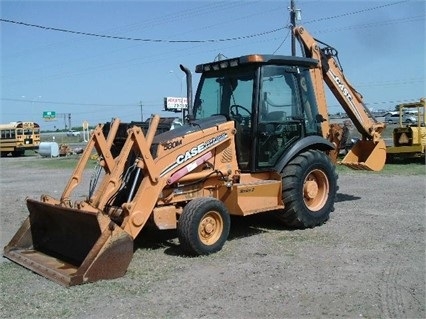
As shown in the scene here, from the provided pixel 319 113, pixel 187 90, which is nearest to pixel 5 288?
pixel 187 90

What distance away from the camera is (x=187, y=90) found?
7648 millimetres

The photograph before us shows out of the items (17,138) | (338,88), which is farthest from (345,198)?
(17,138)

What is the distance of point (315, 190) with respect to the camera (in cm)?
817

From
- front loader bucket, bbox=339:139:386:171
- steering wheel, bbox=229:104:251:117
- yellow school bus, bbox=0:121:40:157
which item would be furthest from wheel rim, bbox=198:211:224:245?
yellow school bus, bbox=0:121:40:157

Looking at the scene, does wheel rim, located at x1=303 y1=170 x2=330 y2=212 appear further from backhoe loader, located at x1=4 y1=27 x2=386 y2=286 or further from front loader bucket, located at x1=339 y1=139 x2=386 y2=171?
front loader bucket, located at x1=339 y1=139 x2=386 y2=171

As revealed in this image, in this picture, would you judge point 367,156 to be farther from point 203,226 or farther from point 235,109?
point 203,226

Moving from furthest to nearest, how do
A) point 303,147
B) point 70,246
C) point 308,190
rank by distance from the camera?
point 308,190
point 303,147
point 70,246

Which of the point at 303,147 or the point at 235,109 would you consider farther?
the point at 303,147

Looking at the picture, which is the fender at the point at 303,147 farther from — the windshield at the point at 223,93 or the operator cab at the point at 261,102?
the windshield at the point at 223,93

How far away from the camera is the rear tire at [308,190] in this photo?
7.68 metres

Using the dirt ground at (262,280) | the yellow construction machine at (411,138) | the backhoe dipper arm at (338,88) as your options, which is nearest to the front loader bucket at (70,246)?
the dirt ground at (262,280)

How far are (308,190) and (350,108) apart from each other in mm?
2846

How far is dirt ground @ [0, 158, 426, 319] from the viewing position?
15.3 ft

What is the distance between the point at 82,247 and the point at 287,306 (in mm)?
2655
